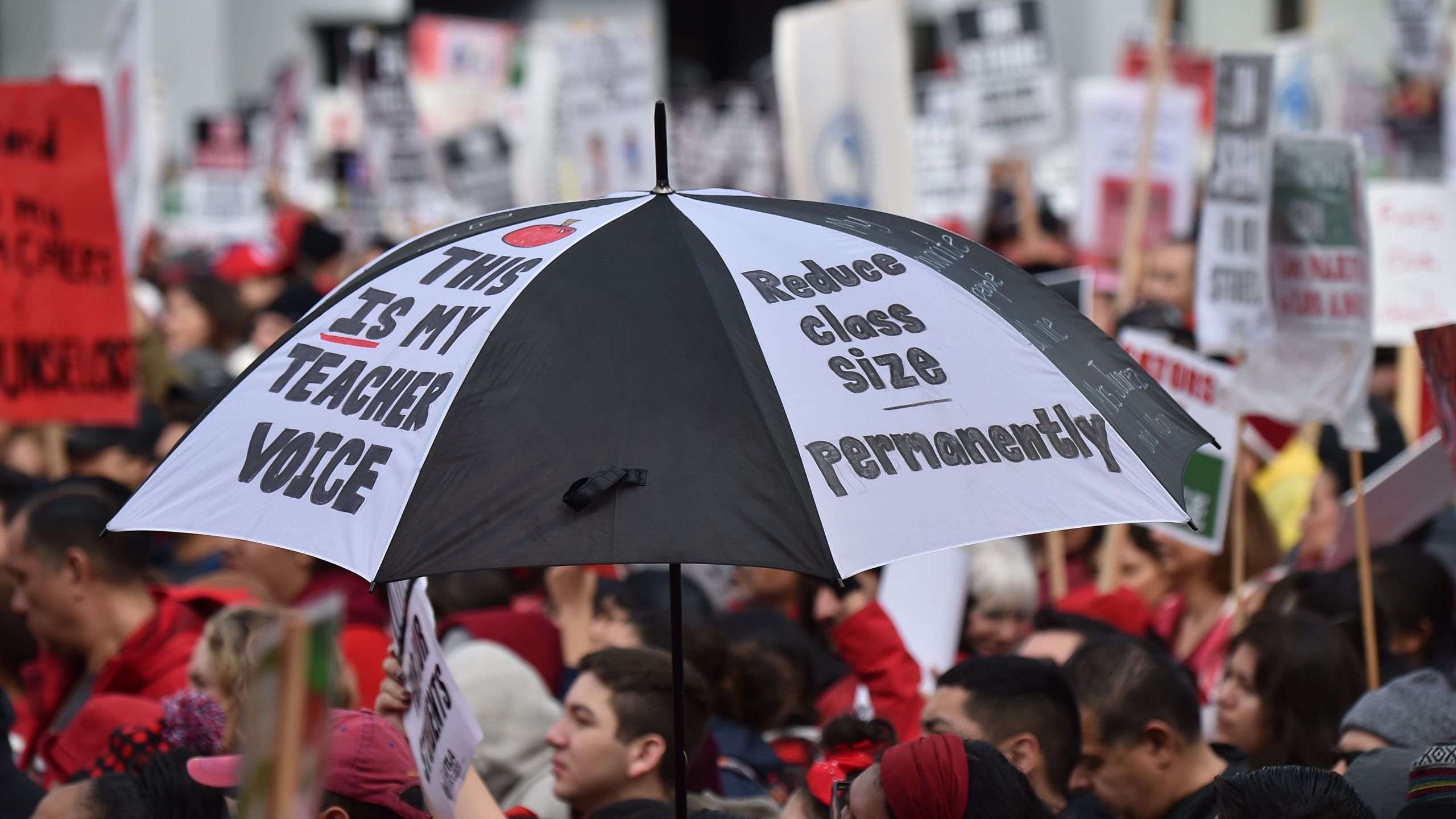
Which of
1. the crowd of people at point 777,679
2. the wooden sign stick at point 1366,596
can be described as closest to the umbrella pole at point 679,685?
the crowd of people at point 777,679

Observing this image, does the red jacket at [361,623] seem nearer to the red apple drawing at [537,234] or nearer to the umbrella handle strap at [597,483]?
the red apple drawing at [537,234]

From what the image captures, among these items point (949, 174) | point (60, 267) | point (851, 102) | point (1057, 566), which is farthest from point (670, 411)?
point (949, 174)

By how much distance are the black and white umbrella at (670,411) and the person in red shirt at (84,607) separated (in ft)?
6.36

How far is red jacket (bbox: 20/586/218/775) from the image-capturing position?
4.37 meters

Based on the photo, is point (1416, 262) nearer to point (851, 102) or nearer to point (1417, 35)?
point (851, 102)

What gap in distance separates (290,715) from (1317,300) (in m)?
3.78

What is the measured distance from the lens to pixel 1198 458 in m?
5.04

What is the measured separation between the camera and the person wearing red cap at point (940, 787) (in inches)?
96.7

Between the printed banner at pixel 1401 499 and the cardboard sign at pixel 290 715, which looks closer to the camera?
the cardboard sign at pixel 290 715

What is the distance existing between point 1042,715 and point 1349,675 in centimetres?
93

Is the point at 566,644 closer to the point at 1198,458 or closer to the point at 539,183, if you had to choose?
the point at 1198,458

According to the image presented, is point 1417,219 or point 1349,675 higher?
point 1417,219

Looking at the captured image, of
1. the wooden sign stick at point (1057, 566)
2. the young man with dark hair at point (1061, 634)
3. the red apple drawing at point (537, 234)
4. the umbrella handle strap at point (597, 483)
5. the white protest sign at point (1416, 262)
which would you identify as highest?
the red apple drawing at point (537, 234)

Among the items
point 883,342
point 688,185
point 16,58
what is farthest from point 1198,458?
point 16,58
